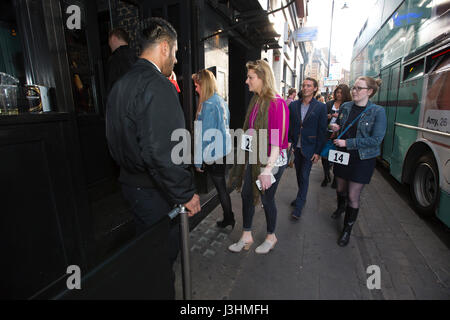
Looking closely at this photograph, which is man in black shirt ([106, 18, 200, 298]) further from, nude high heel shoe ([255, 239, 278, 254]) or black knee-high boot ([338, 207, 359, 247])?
black knee-high boot ([338, 207, 359, 247])

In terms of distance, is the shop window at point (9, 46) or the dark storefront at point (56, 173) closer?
the dark storefront at point (56, 173)

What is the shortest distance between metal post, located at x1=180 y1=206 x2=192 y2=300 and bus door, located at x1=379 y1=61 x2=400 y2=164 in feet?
17.3

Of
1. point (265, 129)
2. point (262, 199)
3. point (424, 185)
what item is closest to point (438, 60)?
point (424, 185)

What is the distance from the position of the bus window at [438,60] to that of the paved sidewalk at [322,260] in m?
2.21

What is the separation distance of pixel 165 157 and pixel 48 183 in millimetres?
1218

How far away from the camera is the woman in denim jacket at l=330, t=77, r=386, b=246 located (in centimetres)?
271

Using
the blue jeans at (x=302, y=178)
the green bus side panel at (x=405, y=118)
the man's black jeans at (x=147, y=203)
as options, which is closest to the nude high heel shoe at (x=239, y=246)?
the blue jeans at (x=302, y=178)

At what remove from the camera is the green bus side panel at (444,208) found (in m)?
2.97

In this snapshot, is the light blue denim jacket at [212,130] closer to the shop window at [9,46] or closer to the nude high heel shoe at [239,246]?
the nude high heel shoe at [239,246]

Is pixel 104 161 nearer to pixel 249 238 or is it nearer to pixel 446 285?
pixel 249 238

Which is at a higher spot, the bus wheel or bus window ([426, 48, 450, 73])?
bus window ([426, 48, 450, 73])

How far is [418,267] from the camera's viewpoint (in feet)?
8.48

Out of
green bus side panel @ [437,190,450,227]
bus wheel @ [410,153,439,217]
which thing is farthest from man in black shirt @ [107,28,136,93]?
bus wheel @ [410,153,439,217]
